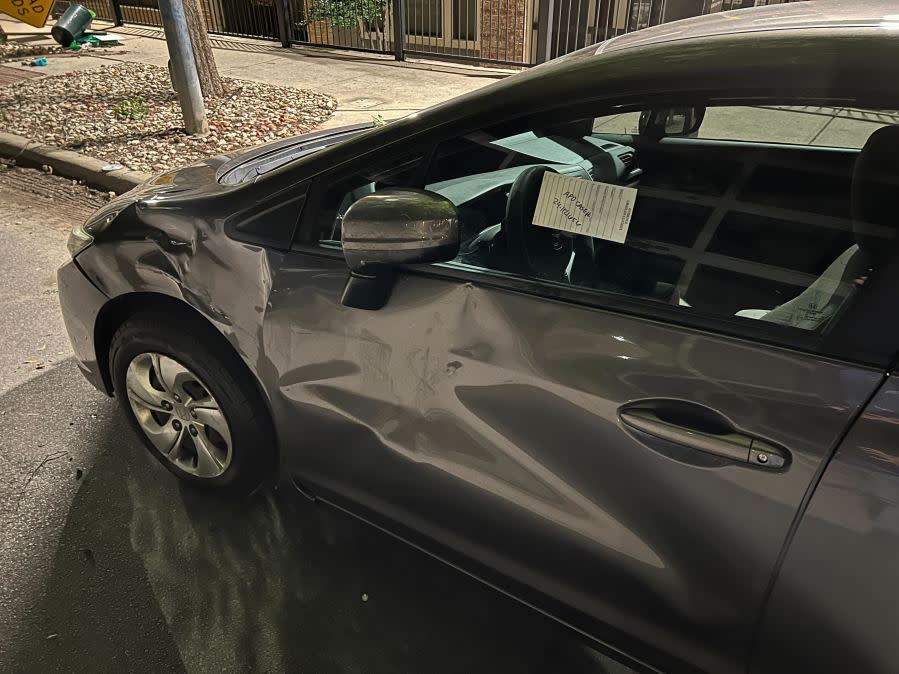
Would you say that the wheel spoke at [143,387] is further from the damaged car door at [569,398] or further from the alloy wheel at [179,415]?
the damaged car door at [569,398]

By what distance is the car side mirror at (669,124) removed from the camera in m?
1.83

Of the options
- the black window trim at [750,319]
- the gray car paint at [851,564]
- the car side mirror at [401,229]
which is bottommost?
the gray car paint at [851,564]

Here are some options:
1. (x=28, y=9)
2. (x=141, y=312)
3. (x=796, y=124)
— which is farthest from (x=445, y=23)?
(x=796, y=124)

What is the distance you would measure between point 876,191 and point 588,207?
22.5 inches

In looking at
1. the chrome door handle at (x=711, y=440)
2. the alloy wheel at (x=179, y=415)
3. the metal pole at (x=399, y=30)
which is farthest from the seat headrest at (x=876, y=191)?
the metal pole at (x=399, y=30)

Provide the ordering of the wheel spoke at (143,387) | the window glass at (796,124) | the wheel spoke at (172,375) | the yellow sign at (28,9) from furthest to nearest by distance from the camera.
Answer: the yellow sign at (28,9), the wheel spoke at (143,387), the wheel spoke at (172,375), the window glass at (796,124)

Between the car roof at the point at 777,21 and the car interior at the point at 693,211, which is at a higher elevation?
the car roof at the point at 777,21

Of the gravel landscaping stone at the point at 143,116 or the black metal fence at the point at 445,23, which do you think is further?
the black metal fence at the point at 445,23

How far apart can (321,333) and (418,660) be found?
99 cm

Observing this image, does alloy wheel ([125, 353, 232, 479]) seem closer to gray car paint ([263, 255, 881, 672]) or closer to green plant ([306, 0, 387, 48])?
gray car paint ([263, 255, 881, 672])

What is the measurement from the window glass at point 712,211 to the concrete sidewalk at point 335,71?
5.75 metres

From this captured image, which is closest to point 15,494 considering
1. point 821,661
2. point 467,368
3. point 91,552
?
point 91,552

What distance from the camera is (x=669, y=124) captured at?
1964 mm

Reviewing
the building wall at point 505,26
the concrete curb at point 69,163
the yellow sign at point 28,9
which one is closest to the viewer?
the concrete curb at point 69,163
